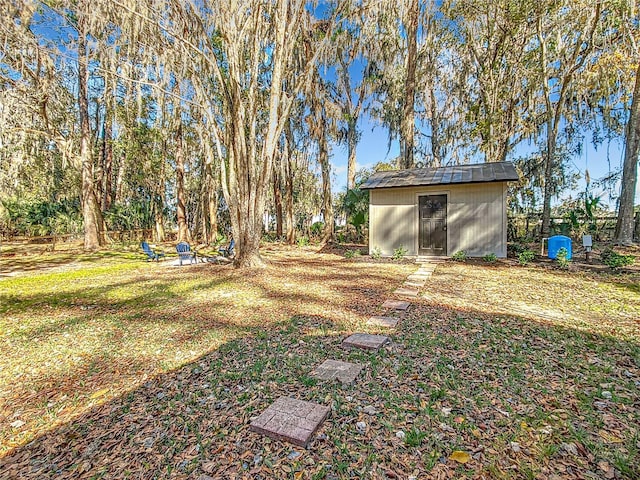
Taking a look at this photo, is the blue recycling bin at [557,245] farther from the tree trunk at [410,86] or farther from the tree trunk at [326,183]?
the tree trunk at [326,183]

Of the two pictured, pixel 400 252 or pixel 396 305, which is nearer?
pixel 396 305

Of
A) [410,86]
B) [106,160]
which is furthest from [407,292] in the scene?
[106,160]

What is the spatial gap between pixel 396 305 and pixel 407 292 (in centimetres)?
84

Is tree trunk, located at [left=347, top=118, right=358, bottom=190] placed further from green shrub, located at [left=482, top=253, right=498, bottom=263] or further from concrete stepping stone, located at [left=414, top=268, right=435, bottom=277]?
concrete stepping stone, located at [left=414, top=268, right=435, bottom=277]

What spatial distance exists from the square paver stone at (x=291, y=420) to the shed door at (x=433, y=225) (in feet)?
25.0

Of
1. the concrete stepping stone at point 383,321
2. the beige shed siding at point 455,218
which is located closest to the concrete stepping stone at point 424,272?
the beige shed siding at point 455,218

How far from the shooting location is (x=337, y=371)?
2.53m

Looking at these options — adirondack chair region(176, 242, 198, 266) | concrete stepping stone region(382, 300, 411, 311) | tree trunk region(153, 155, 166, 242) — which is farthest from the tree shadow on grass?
tree trunk region(153, 155, 166, 242)

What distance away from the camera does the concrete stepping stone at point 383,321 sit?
11.8 ft

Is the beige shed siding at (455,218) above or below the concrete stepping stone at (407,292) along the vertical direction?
above

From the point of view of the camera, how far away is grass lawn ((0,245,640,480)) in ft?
5.41

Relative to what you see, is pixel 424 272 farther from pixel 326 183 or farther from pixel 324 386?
pixel 326 183

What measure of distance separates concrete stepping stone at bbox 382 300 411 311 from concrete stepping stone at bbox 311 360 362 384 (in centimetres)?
178

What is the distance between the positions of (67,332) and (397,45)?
1341 centimetres
